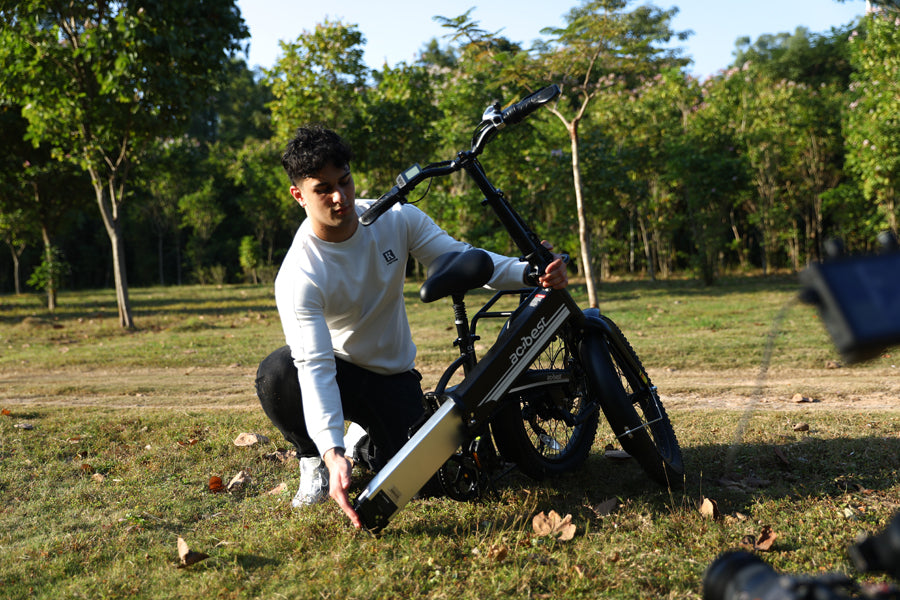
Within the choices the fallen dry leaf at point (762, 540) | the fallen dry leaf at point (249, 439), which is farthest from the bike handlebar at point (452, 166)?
the fallen dry leaf at point (249, 439)

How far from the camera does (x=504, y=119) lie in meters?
2.89

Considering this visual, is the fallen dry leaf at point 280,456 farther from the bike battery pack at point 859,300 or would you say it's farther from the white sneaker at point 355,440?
the bike battery pack at point 859,300

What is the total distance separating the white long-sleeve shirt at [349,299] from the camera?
292 cm

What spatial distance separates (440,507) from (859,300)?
2639mm

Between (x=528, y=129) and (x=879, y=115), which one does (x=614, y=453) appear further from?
(x=879, y=115)

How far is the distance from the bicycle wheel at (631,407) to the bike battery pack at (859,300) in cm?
217

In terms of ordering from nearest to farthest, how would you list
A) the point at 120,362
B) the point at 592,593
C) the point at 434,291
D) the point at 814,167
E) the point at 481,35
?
1. the point at 592,593
2. the point at 434,291
3. the point at 120,362
4. the point at 481,35
5. the point at 814,167

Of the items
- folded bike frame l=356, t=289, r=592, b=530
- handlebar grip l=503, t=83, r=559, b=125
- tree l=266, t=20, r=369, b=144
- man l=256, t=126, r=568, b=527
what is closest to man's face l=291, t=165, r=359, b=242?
man l=256, t=126, r=568, b=527

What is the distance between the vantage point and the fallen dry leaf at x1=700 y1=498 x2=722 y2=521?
3105mm

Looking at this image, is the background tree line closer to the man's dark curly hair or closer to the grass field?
the grass field

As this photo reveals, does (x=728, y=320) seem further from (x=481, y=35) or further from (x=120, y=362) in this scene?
(x=120, y=362)

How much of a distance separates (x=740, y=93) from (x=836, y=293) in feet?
73.8

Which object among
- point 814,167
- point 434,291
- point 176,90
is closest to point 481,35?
point 176,90

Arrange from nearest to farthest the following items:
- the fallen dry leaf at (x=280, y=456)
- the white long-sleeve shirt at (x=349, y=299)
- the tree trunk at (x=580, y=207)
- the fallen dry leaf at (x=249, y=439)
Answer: the white long-sleeve shirt at (x=349, y=299) → the fallen dry leaf at (x=280, y=456) → the fallen dry leaf at (x=249, y=439) → the tree trunk at (x=580, y=207)
